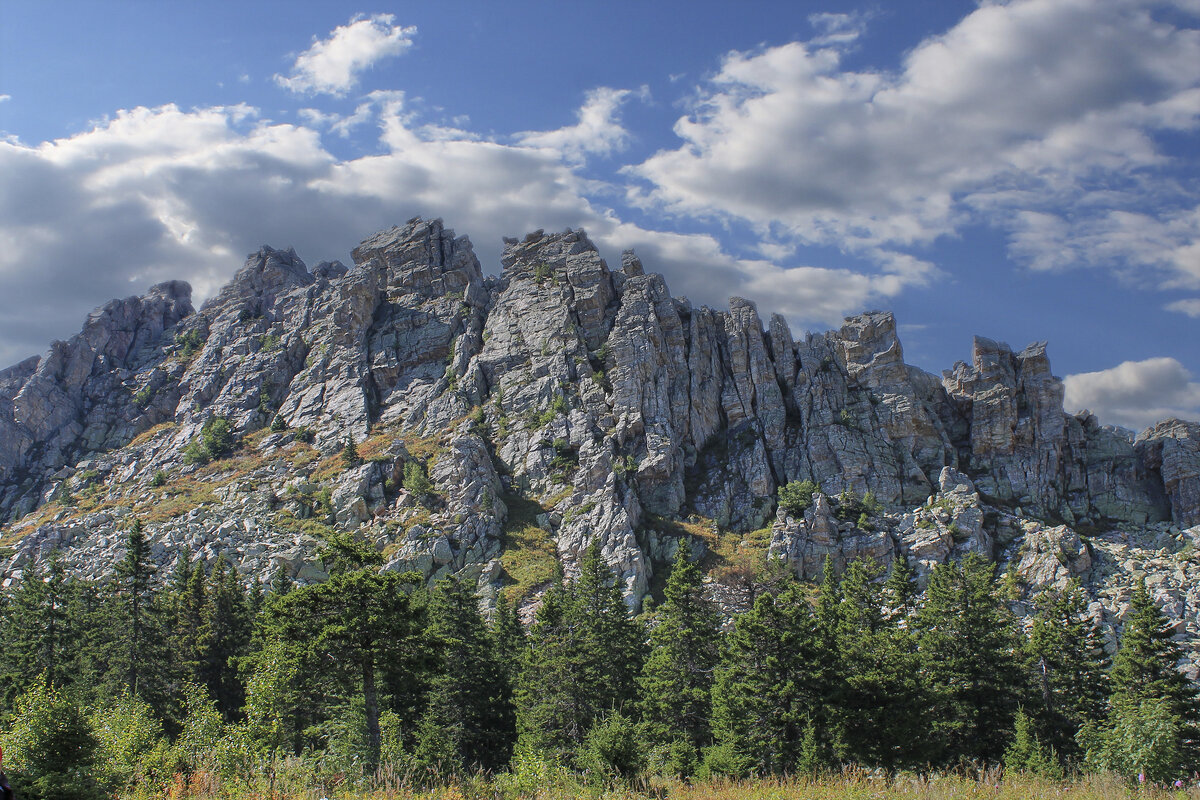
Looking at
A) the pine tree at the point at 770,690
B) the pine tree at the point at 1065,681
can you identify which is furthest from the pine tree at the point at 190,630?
the pine tree at the point at 1065,681

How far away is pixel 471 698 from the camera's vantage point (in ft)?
143

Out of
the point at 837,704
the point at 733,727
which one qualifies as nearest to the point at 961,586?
the point at 837,704

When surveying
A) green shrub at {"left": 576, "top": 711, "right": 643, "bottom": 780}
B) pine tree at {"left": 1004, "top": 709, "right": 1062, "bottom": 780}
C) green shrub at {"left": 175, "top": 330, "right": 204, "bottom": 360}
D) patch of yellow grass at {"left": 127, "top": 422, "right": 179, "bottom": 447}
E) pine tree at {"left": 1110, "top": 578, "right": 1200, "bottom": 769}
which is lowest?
pine tree at {"left": 1004, "top": 709, "right": 1062, "bottom": 780}

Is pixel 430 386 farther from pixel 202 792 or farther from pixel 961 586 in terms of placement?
pixel 202 792

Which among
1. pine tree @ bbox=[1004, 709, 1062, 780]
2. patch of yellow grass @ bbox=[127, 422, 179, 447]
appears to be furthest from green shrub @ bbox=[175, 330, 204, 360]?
pine tree @ bbox=[1004, 709, 1062, 780]

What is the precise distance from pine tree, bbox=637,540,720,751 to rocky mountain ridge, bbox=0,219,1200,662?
111 feet

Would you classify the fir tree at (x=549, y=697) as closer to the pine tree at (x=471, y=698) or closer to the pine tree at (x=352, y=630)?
the pine tree at (x=471, y=698)

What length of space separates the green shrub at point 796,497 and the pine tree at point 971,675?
43.1 metres

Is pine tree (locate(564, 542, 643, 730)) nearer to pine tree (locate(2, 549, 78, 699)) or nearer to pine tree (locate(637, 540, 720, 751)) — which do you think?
pine tree (locate(637, 540, 720, 751))

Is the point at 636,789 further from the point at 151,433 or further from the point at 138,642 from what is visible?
the point at 151,433

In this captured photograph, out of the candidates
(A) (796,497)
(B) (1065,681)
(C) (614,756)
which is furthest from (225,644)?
(A) (796,497)

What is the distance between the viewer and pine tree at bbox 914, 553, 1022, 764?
3909 cm

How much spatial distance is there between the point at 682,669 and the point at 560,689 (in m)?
6.68

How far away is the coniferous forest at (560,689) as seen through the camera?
2178cm
